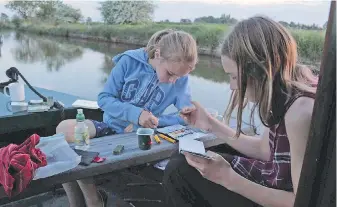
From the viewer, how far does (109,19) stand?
891 inches

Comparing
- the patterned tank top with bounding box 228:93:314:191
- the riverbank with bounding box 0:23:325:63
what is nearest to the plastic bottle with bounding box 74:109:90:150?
the patterned tank top with bounding box 228:93:314:191

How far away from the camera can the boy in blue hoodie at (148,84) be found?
7.22ft

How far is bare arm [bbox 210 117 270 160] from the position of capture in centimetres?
175

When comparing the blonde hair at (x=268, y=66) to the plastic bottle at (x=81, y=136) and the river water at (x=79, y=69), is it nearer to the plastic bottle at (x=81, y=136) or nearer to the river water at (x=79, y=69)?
the plastic bottle at (x=81, y=136)

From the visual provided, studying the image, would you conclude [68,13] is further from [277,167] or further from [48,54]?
[277,167]

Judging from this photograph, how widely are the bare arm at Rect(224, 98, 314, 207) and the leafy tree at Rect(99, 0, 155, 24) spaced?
1749 centimetres

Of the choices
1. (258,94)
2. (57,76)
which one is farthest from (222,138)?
(57,76)

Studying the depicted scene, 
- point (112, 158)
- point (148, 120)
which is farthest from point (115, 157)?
point (148, 120)

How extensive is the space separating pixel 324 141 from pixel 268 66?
642mm

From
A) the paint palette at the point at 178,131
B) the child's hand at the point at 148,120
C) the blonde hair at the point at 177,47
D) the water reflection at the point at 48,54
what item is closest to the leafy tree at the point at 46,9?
the water reflection at the point at 48,54

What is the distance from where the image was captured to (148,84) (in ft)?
7.82

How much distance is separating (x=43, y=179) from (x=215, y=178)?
678 millimetres

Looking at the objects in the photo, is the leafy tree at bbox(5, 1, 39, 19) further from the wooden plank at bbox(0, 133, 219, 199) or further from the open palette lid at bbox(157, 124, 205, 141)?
the wooden plank at bbox(0, 133, 219, 199)

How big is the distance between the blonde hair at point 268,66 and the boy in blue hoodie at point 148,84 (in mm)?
894
